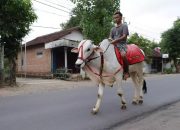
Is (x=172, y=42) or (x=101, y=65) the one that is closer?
(x=101, y=65)

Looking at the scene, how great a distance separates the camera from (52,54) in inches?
1271

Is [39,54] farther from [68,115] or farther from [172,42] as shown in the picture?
[172,42]

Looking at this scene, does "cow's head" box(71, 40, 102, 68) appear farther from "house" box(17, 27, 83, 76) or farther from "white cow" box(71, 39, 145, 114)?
"house" box(17, 27, 83, 76)

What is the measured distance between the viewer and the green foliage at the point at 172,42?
54.7 m

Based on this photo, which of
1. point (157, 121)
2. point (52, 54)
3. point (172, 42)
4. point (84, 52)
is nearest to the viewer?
point (157, 121)

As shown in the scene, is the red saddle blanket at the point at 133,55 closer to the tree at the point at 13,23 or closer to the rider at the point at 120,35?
the rider at the point at 120,35

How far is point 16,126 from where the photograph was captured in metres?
7.23

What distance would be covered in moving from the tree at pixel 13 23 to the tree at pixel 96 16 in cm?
774

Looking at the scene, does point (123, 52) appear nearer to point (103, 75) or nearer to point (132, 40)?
point (103, 75)

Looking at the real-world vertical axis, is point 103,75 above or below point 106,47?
below

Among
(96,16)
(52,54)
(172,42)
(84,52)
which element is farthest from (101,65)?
(172,42)

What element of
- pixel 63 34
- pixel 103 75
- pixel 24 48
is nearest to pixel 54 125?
pixel 103 75

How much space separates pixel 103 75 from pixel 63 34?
24163 mm

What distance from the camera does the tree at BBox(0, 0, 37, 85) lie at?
60.8 ft
